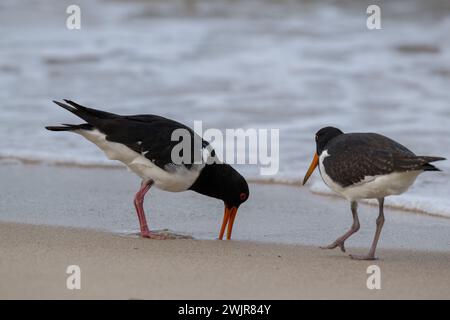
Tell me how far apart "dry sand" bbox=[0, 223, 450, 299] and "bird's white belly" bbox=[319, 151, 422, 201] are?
1.48 feet

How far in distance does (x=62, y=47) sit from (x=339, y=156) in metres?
9.74

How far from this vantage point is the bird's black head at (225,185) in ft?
21.9

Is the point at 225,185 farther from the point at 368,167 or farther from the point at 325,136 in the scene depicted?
the point at 368,167

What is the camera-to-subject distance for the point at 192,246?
6117mm

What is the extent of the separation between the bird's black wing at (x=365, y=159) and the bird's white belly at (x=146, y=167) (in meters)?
1.10

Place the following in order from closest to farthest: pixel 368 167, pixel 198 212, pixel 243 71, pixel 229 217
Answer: pixel 368 167, pixel 229 217, pixel 198 212, pixel 243 71

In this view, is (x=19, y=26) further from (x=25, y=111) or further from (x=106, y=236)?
(x=106, y=236)

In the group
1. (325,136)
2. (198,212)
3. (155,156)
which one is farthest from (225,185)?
(325,136)

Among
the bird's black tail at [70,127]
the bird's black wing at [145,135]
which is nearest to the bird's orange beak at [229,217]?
the bird's black wing at [145,135]

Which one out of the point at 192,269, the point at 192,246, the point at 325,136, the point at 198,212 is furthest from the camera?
the point at 198,212

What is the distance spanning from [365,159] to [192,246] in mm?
1351

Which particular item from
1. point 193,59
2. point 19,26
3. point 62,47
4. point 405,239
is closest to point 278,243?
point 405,239

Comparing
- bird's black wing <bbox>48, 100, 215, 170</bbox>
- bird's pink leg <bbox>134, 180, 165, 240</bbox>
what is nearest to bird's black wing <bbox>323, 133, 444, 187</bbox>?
bird's black wing <bbox>48, 100, 215, 170</bbox>

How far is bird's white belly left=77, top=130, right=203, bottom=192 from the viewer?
6484mm
